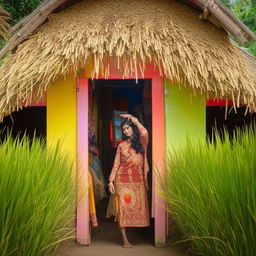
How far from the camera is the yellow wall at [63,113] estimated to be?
5.78m

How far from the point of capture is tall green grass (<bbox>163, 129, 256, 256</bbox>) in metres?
3.53

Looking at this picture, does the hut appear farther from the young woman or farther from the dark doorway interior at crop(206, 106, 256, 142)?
the dark doorway interior at crop(206, 106, 256, 142)

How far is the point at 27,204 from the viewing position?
3604 millimetres

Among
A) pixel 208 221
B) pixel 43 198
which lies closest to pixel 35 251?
pixel 43 198

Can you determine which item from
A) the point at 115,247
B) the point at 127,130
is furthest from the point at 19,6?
the point at 115,247

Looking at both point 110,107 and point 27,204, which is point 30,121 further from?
point 27,204

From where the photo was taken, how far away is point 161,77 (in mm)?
5730

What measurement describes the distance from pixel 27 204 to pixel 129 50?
7.62 ft

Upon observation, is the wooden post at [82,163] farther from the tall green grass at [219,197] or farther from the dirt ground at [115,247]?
the tall green grass at [219,197]

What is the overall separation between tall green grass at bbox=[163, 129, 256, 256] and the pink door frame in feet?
2.30

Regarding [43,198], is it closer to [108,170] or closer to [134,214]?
[134,214]

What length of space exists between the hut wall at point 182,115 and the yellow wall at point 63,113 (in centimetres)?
111

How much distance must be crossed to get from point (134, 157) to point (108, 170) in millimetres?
2879

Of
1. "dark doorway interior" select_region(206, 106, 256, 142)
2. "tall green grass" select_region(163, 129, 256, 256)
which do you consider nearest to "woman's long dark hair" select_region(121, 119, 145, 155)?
"tall green grass" select_region(163, 129, 256, 256)
